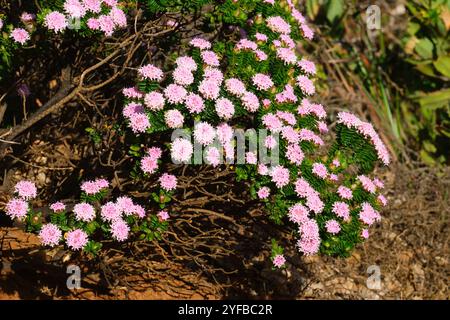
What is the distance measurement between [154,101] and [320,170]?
87cm

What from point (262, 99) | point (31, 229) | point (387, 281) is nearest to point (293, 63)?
point (262, 99)

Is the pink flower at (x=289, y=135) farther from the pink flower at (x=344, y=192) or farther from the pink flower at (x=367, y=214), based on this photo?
the pink flower at (x=367, y=214)

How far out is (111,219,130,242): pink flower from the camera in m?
2.86

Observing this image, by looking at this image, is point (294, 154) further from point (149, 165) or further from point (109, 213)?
point (109, 213)

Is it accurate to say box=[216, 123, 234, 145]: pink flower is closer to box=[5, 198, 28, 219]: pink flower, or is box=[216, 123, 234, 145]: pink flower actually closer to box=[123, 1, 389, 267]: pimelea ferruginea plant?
box=[123, 1, 389, 267]: pimelea ferruginea plant

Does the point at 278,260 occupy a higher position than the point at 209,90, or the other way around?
the point at 209,90

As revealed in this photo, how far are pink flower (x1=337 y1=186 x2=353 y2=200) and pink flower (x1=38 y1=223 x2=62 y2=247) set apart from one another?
4.43 feet

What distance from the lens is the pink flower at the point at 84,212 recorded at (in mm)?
2859

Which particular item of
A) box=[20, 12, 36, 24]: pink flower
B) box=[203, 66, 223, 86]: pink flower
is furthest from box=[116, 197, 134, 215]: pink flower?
box=[20, 12, 36, 24]: pink flower

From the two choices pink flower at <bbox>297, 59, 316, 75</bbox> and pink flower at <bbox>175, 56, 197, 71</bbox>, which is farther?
pink flower at <bbox>297, 59, 316, 75</bbox>

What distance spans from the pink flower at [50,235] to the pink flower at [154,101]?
2.32 ft

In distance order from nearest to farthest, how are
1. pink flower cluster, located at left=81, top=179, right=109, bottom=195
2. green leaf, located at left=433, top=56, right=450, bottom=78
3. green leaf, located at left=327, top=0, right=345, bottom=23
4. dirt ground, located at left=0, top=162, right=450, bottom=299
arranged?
pink flower cluster, located at left=81, top=179, right=109, bottom=195 → dirt ground, located at left=0, top=162, right=450, bottom=299 → green leaf, located at left=433, top=56, right=450, bottom=78 → green leaf, located at left=327, top=0, right=345, bottom=23

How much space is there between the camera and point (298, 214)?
2.90 m

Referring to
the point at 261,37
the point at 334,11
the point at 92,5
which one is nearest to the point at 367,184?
the point at 261,37
